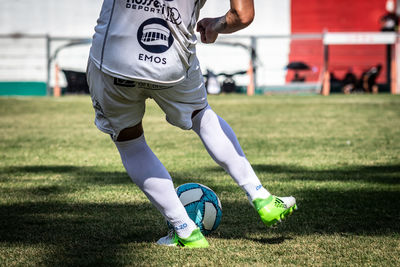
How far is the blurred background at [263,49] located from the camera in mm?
22188

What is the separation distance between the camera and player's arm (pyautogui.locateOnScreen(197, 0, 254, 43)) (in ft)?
9.16

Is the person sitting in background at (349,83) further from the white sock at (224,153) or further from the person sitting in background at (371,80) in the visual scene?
the white sock at (224,153)

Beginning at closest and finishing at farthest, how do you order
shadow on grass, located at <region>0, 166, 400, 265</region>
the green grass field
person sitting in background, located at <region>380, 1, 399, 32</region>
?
1. the green grass field
2. shadow on grass, located at <region>0, 166, 400, 265</region>
3. person sitting in background, located at <region>380, 1, 399, 32</region>

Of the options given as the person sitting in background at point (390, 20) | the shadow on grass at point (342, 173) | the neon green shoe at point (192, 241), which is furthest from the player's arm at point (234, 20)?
the person sitting in background at point (390, 20)

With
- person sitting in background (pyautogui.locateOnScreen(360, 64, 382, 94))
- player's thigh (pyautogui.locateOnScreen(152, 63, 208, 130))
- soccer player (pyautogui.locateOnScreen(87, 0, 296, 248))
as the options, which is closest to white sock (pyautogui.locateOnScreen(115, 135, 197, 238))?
soccer player (pyautogui.locateOnScreen(87, 0, 296, 248))

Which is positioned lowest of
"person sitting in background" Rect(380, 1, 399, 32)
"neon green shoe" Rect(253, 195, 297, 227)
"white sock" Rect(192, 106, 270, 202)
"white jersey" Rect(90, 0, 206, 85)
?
"neon green shoe" Rect(253, 195, 297, 227)

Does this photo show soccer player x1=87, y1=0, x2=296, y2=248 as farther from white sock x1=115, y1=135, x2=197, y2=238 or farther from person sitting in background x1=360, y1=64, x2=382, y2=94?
person sitting in background x1=360, y1=64, x2=382, y2=94

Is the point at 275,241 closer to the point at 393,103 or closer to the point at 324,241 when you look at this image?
the point at 324,241

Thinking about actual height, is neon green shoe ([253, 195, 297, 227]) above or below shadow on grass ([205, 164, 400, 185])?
above

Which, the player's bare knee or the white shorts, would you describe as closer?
the white shorts

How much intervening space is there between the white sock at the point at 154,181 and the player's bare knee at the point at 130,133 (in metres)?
0.02

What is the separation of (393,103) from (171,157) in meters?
10.3

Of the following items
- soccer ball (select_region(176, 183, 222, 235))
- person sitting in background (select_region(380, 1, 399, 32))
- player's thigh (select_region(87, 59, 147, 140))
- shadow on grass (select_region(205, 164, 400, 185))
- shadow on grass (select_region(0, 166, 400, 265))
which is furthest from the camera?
person sitting in background (select_region(380, 1, 399, 32))

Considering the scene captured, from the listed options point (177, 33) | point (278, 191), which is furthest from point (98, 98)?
point (278, 191)
